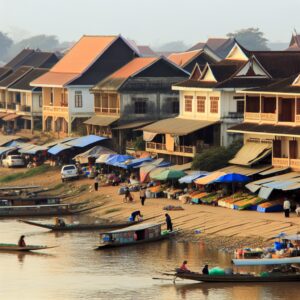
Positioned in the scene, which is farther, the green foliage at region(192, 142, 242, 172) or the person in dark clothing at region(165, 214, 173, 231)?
the green foliage at region(192, 142, 242, 172)

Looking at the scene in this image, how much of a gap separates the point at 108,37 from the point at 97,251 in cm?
4291

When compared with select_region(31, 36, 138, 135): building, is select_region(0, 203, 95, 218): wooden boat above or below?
below

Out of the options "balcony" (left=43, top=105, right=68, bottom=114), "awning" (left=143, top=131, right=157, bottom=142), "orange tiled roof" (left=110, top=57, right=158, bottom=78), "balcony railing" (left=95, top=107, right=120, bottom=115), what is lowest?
"awning" (left=143, top=131, right=157, bottom=142)

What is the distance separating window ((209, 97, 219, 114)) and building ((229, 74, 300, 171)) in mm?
5668

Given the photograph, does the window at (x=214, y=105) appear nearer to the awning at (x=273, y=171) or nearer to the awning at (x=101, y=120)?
the awning at (x=273, y=171)

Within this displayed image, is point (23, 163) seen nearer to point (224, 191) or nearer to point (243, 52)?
point (243, 52)

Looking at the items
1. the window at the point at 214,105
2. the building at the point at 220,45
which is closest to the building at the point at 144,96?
the window at the point at 214,105

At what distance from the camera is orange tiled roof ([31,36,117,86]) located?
9850 cm

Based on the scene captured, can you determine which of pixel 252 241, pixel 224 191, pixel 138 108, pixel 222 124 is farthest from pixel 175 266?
pixel 138 108

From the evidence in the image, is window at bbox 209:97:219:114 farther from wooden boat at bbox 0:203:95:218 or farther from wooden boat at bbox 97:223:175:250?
wooden boat at bbox 97:223:175:250

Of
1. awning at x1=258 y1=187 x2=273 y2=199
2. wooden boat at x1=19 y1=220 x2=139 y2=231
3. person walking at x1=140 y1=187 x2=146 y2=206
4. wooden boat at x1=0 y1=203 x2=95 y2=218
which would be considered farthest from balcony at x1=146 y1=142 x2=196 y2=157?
awning at x1=258 y1=187 x2=273 y2=199

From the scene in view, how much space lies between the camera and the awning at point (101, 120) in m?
90.1

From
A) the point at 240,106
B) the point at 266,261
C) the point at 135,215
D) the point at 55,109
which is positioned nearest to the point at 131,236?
the point at 135,215

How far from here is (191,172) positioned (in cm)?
7150
